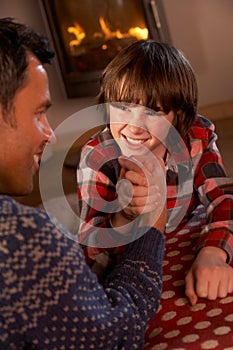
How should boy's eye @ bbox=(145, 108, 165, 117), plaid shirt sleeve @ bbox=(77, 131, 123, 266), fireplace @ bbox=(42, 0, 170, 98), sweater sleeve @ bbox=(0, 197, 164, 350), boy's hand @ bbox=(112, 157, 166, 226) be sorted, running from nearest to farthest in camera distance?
1. sweater sleeve @ bbox=(0, 197, 164, 350)
2. boy's hand @ bbox=(112, 157, 166, 226)
3. plaid shirt sleeve @ bbox=(77, 131, 123, 266)
4. boy's eye @ bbox=(145, 108, 165, 117)
5. fireplace @ bbox=(42, 0, 170, 98)

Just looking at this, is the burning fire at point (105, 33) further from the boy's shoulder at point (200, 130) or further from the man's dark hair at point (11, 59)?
the man's dark hair at point (11, 59)

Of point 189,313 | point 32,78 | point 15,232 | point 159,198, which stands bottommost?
point 189,313

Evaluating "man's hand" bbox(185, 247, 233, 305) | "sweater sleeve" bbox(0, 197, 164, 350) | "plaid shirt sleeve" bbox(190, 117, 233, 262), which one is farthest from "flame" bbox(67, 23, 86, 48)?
"sweater sleeve" bbox(0, 197, 164, 350)

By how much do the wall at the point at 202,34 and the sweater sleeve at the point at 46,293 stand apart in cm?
354

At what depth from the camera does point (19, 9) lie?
4020 millimetres

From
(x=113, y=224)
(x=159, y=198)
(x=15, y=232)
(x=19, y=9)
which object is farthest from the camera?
(x=19, y=9)

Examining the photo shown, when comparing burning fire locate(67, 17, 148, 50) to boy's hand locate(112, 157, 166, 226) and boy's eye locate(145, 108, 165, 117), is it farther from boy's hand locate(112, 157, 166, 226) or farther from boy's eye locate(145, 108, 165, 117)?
boy's hand locate(112, 157, 166, 226)

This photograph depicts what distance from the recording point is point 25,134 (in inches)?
29.3

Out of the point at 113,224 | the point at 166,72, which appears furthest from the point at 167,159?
the point at 113,224

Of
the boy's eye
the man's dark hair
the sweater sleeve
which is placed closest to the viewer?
the sweater sleeve

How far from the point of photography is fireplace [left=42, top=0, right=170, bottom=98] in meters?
3.88

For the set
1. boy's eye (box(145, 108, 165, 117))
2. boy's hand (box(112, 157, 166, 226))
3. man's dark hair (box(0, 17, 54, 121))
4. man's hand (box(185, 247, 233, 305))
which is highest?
man's dark hair (box(0, 17, 54, 121))

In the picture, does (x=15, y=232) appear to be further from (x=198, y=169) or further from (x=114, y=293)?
(x=198, y=169)

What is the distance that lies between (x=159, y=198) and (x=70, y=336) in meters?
0.33
